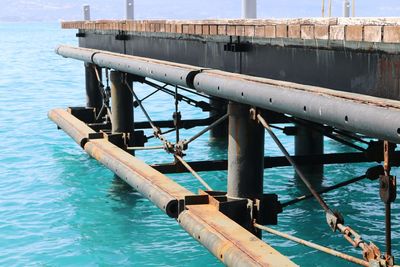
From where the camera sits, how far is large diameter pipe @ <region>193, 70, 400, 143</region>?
584 centimetres

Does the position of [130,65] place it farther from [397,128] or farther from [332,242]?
[397,128]

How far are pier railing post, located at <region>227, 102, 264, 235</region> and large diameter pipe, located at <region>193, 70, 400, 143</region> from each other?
0.50 meters

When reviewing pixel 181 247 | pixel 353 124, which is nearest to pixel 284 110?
pixel 353 124

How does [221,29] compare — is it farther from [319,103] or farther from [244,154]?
[319,103]

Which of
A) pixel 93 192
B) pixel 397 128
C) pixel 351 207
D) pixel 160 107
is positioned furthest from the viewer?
pixel 160 107

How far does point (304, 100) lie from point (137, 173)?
4.52m

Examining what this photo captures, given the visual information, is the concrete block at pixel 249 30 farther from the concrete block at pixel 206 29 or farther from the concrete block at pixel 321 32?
the concrete block at pixel 321 32

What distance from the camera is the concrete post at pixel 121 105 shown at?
15.0 meters

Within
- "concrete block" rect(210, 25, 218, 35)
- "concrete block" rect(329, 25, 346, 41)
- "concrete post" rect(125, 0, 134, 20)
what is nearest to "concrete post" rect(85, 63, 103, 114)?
"concrete post" rect(125, 0, 134, 20)

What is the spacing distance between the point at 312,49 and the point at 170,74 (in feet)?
10.7

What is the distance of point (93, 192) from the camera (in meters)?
17.0

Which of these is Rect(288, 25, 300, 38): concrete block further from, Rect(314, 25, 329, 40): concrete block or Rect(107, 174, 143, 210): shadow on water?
Rect(107, 174, 143, 210): shadow on water

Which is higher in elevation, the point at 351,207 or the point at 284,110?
the point at 284,110

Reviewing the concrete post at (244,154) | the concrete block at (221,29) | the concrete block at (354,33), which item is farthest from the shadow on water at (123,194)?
the concrete block at (354,33)
